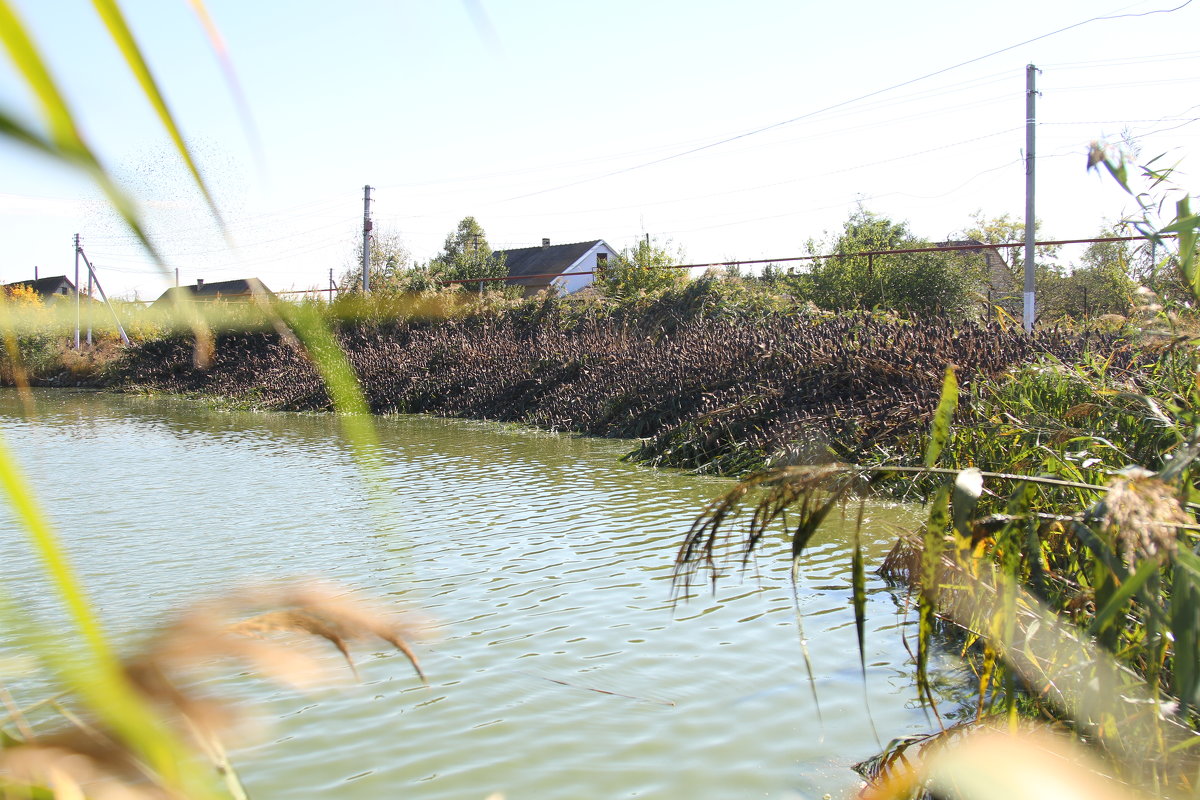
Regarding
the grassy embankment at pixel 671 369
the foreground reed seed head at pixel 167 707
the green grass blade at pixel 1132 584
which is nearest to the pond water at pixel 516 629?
the foreground reed seed head at pixel 167 707

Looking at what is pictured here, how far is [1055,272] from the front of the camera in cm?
3369

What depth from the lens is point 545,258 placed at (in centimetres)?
5891

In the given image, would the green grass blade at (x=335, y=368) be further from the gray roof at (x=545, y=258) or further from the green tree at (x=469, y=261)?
the gray roof at (x=545, y=258)

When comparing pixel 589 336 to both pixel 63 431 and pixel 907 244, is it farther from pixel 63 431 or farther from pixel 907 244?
pixel 907 244

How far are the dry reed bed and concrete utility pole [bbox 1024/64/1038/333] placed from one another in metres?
5.46

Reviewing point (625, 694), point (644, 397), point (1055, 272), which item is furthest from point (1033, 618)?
point (1055, 272)

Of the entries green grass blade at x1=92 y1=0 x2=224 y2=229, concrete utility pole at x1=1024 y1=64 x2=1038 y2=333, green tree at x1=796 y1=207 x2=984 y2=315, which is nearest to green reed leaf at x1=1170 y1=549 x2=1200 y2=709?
green grass blade at x1=92 y1=0 x2=224 y2=229

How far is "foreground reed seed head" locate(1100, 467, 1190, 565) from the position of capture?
1050 millimetres

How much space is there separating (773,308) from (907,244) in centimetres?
1248

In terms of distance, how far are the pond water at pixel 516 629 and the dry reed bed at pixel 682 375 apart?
1370 mm

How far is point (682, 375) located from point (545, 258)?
1826 inches

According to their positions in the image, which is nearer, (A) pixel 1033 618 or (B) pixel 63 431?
(A) pixel 1033 618

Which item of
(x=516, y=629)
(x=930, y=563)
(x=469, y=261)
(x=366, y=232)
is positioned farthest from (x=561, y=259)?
(x=930, y=563)

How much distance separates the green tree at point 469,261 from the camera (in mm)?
30784
